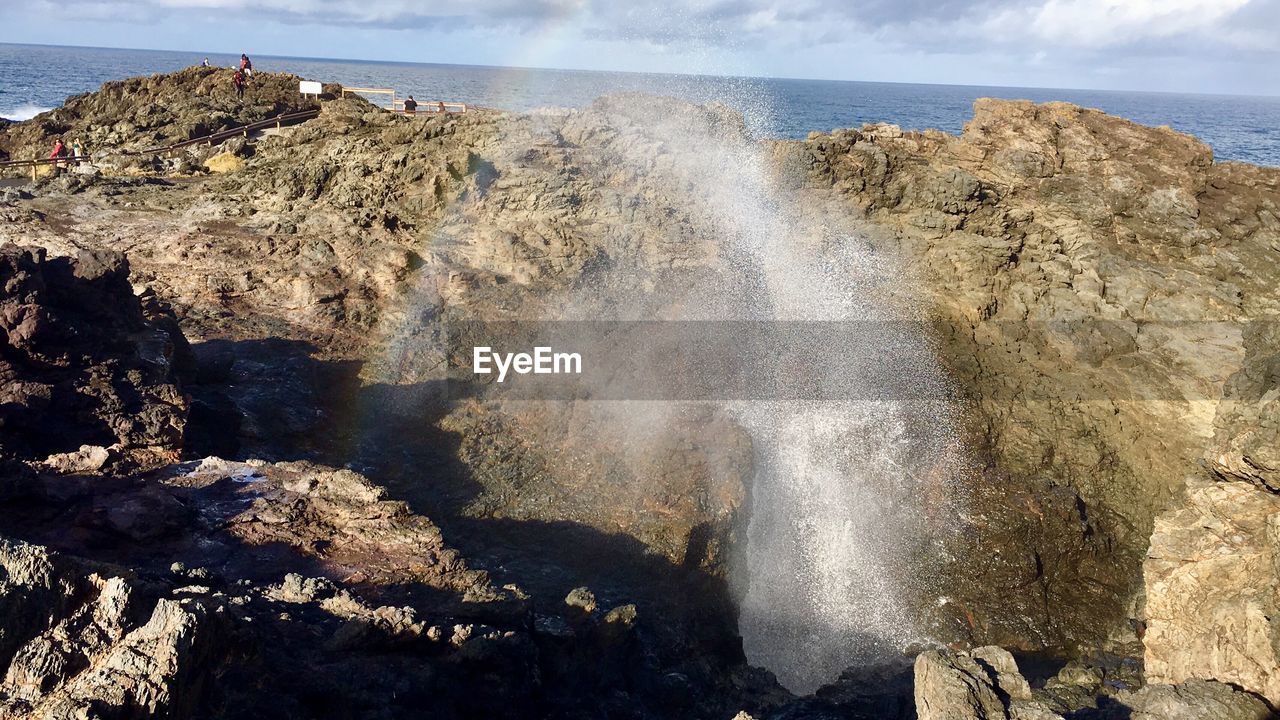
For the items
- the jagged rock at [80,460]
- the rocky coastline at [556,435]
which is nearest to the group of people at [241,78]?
the rocky coastline at [556,435]

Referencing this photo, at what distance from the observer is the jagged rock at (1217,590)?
6363 millimetres

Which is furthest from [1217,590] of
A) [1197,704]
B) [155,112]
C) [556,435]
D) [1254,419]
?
[155,112]

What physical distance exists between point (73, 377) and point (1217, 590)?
12.5 m

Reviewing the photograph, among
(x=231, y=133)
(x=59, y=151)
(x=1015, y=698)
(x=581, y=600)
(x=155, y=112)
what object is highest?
(x=155, y=112)

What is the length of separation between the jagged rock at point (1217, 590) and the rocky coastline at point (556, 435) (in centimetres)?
4

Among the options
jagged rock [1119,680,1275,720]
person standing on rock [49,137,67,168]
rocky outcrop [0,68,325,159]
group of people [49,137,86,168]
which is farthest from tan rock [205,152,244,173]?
jagged rock [1119,680,1275,720]

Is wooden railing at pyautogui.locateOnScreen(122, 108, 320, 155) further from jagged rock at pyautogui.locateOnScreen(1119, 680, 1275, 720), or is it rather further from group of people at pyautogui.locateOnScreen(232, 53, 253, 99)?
jagged rock at pyautogui.locateOnScreen(1119, 680, 1275, 720)

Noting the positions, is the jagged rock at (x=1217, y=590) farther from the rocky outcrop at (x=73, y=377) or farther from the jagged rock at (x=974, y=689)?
the rocky outcrop at (x=73, y=377)

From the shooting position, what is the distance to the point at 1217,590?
25.9 feet

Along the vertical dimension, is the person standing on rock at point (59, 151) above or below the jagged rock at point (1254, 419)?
above

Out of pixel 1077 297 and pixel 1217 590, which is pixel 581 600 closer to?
pixel 1217 590

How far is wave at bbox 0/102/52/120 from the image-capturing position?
42594 millimetres

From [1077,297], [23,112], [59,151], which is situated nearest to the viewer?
[1077,297]

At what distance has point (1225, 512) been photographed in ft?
27.2
